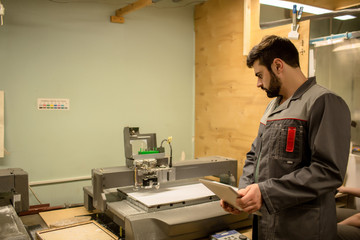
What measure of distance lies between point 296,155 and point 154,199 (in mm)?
847

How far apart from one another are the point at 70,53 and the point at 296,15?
1.90 metres

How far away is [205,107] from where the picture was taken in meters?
3.37

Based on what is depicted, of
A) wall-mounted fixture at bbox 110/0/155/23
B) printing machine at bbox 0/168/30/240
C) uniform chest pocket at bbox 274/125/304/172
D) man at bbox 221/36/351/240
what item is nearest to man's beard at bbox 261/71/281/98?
man at bbox 221/36/351/240

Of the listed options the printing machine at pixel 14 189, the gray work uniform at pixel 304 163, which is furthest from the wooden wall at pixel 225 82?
the printing machine at pixel 14 189

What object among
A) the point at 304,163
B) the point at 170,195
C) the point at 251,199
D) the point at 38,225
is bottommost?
the point at 38,225

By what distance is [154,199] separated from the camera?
1780 millimetres

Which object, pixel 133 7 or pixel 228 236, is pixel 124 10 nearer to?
pixel 133 7

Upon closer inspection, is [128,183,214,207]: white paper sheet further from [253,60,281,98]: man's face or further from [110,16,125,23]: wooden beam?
[110,16,125,23]: wooden beam

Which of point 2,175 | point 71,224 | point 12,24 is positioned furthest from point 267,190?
point 12,24

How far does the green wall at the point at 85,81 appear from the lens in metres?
2.63

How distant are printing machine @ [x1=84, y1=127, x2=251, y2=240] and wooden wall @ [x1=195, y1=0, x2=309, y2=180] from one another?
0.83 metres

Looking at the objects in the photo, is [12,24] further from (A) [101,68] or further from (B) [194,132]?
(B) [194,132]

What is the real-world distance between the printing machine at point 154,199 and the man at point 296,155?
1.23ft

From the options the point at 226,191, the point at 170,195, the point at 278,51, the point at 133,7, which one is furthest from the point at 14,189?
the point at 133,7
